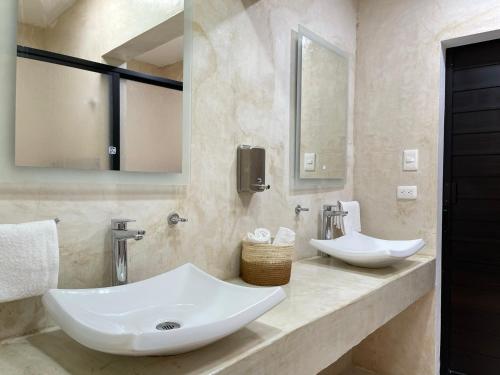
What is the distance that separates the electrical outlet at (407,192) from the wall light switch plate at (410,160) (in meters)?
0.11

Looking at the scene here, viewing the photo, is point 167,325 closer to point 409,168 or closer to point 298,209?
point 298,209

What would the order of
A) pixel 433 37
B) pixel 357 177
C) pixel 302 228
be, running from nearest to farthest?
1. pixel 302 228
2. pixel 433 37
3. pixel 357 177

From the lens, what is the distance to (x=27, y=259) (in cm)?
92

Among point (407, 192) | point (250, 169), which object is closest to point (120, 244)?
point (250, 169)

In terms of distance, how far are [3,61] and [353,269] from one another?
1.57 metres

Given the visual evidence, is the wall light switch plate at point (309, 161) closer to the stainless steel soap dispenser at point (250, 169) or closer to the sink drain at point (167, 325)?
the stainless steel soap dispenser at point (250, 169)

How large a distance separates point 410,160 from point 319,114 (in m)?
0.62

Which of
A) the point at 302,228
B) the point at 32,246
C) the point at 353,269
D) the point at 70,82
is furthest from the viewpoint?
the point at 302,228

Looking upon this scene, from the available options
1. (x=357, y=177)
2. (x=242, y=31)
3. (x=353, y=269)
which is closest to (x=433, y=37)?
(x=357, y=177)

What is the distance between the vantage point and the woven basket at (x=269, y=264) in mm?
1452

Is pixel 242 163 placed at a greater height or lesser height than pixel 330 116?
lesser

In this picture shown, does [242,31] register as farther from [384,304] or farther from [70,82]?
[384,304]

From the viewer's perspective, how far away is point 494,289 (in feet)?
6.71

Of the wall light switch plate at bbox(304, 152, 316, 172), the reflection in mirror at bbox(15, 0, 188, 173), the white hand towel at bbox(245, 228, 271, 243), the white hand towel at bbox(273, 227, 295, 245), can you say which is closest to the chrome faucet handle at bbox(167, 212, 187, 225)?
the reflection in mirror at bbox(15, 0, 188, 173)
